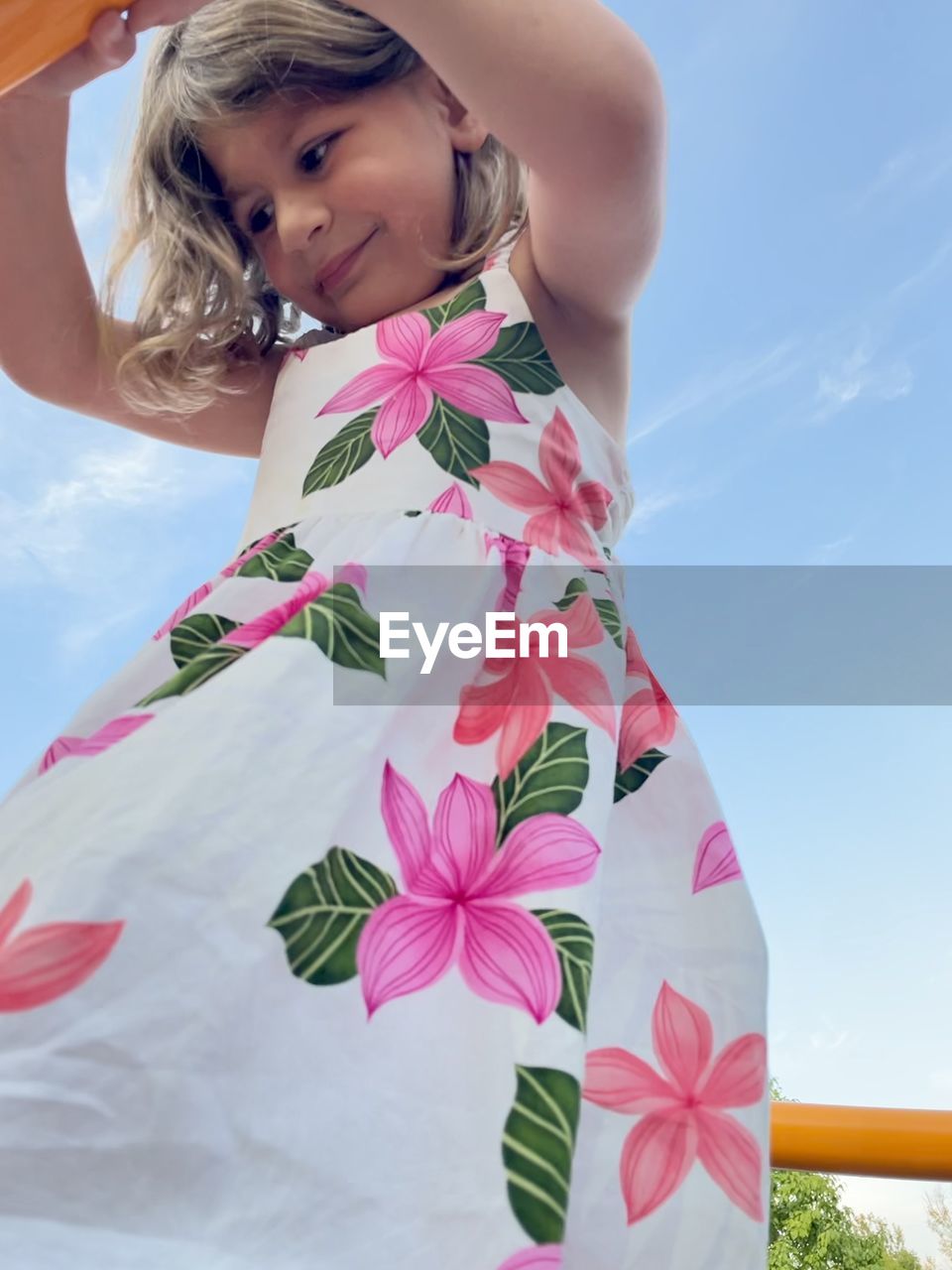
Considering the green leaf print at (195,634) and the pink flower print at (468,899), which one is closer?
the pink flower print at (468,899)

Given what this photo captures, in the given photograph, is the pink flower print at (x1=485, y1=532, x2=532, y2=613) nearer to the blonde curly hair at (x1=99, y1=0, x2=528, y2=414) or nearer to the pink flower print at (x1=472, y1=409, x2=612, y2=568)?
the pink flower print at (x1=472, y1=409, x2=612, y2=568)

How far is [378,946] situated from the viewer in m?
0.40

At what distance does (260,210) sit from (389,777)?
1.73 feet

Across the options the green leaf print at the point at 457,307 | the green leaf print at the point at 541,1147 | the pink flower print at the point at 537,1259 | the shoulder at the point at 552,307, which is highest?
the shoulder at the point at 552,307

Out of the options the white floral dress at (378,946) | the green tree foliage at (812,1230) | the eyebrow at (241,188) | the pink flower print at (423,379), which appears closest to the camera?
the white floral dress at (378,946)

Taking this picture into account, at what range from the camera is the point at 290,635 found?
0.48 metres

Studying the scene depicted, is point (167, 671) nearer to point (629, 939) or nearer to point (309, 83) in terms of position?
point (629, 939)

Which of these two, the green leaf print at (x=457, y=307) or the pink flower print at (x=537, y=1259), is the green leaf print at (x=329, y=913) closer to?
the pink flower print at (x=537, y=1259)

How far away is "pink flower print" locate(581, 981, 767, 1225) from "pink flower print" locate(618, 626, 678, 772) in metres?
0.13

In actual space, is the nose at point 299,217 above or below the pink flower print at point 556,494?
above

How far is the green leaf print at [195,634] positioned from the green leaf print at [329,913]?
0.51 feet

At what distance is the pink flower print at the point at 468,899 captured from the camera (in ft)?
1.30

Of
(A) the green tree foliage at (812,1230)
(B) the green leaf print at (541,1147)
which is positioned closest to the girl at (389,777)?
(B) the green leaf print at (541,1147)

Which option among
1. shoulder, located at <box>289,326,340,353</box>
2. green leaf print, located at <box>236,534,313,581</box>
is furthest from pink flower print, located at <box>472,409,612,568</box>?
shoulder, located at <box>289,326,340,353</box>
